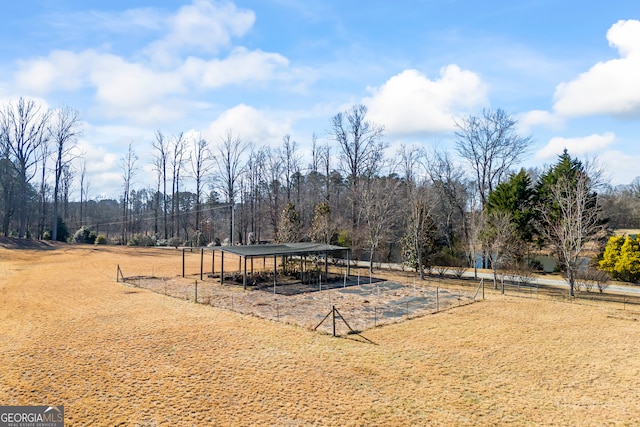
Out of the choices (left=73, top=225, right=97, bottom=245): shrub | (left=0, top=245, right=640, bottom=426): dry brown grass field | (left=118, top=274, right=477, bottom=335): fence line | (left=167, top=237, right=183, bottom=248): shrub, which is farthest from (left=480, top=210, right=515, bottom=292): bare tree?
(left=73, top=225, right=97, bottom=245): shrub

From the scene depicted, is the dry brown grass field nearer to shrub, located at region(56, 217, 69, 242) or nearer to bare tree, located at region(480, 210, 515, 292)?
bare tree, located at region(480, 210, 515, 292)

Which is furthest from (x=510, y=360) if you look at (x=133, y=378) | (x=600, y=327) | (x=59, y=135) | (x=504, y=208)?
(x=59, y=135)

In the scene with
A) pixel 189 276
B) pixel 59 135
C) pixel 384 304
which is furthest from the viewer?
pixel 59 135

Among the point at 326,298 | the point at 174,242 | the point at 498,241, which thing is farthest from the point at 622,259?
the point at 174,242

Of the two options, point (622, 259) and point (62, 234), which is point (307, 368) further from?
point (62, 234)

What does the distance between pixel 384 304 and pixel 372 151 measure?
25.6 metres

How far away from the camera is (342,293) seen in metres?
21.4

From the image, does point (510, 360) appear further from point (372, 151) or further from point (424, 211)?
point (372, 151)

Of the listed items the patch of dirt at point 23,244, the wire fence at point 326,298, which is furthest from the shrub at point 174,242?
the wire fence at point 326,298

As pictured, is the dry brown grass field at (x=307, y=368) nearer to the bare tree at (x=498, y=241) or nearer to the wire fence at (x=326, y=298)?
the wire fence at (x=326, y=298)

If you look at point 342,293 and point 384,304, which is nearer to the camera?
point 384,304

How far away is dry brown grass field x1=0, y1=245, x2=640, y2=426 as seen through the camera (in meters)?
8.13

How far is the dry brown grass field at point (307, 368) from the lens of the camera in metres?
8.13

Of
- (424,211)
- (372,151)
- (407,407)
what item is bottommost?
(407,407)
